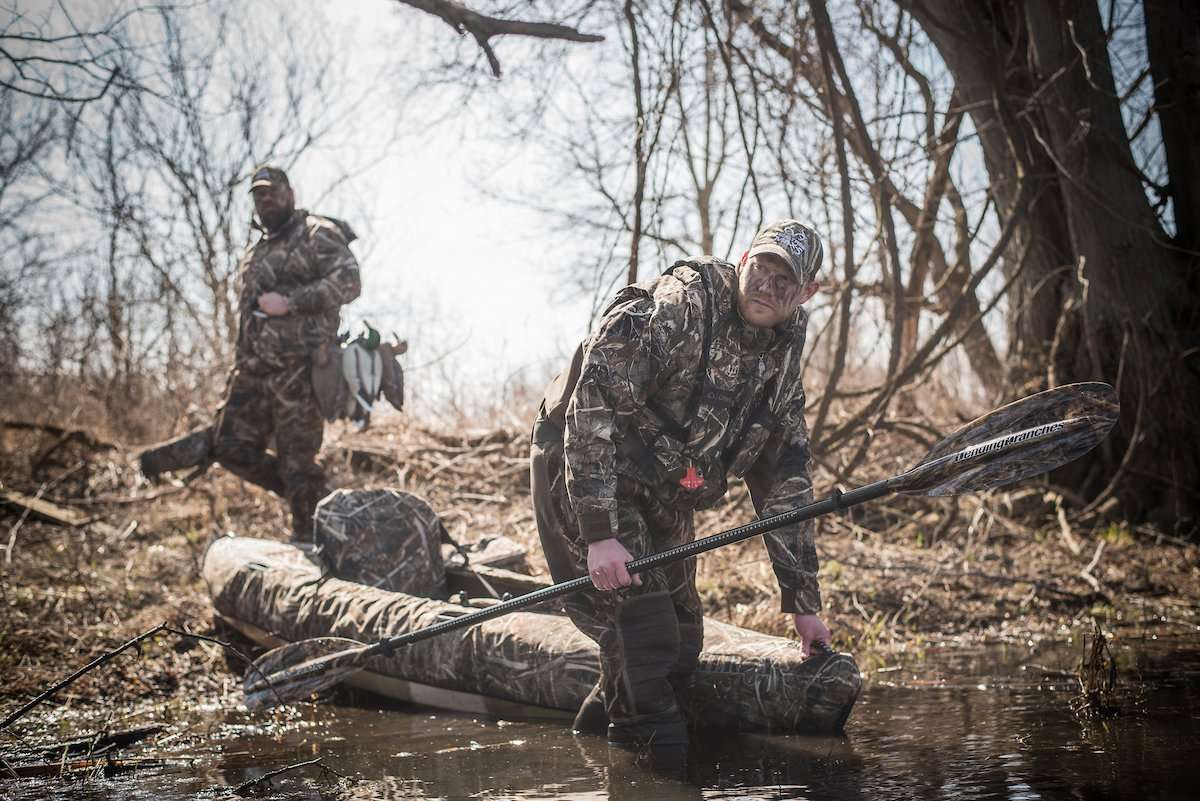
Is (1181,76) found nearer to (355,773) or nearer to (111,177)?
(355,773)

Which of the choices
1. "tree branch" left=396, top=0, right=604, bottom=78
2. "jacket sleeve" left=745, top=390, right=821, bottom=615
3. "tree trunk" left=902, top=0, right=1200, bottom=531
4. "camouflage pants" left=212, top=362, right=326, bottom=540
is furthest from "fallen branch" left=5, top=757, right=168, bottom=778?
"tree trunk" left=902, top=0, right=1200, bottom=531

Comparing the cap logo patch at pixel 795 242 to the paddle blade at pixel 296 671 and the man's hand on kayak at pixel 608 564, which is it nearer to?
the man's hand on kayak at pixel 608 564

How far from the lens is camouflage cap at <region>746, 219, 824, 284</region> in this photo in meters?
3.85

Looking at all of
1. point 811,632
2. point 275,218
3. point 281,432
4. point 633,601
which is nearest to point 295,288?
point 275,218

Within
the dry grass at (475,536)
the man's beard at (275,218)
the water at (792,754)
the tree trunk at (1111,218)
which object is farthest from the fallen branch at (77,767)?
the tree trunk at (1111,218)

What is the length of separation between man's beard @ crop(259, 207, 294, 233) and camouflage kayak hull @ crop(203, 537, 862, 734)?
8.08 ft

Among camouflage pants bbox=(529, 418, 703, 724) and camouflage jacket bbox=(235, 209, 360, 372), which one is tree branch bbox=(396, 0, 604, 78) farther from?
camouflage pants bbox=(529, 418, 703, 724)

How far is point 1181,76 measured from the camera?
7566 millimetres

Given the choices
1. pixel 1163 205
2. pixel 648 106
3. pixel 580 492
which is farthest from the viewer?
pixel 1163 205

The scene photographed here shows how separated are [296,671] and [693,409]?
1988 millimetres

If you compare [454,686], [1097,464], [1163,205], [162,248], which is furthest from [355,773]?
[162,248]

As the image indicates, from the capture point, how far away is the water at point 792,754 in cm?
333

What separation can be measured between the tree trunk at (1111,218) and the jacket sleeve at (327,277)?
159 inches

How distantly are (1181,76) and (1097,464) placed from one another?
2.68m
